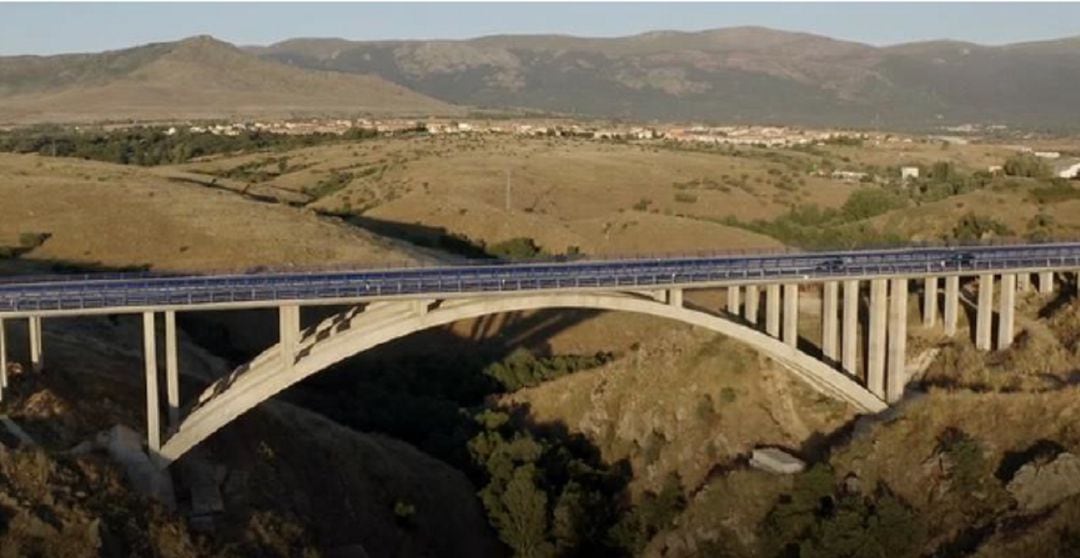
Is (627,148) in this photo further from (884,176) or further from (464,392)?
(464,392)

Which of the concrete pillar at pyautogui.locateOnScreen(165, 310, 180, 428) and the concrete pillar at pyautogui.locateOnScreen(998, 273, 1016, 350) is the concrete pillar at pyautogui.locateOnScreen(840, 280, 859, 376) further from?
the concrete pillar at pyautogui.locateOnScreen(165, 310, 180, 428)

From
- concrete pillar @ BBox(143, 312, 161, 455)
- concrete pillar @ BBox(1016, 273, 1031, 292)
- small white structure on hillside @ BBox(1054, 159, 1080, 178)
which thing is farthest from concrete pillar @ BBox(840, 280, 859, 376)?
small white structure on hillside @ BBox(1054, 159, 1080, 178)

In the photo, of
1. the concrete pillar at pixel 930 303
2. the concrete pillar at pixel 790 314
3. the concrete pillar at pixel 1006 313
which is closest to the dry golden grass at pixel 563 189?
the concrete pillar at pixel 930 303

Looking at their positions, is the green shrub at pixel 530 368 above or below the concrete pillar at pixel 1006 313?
below

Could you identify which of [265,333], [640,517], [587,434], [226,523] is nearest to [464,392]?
[587,434]


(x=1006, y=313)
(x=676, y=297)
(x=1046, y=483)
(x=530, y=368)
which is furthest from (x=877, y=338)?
(x=530, y=368)

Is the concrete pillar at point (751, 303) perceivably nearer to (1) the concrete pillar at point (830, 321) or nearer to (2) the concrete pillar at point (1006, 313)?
(1) the concrete pillar at point (830, 321)
